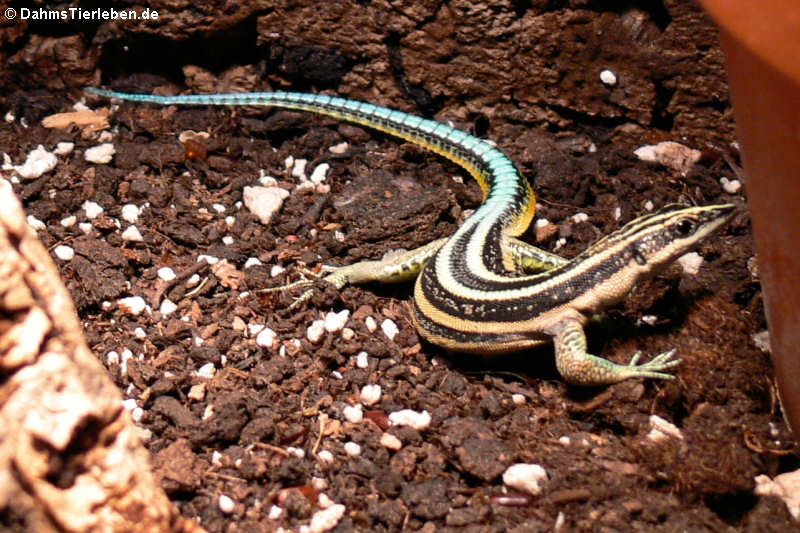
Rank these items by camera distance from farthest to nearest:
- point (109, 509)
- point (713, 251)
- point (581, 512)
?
point (713, 251), point (581, 512), point (109, 509)

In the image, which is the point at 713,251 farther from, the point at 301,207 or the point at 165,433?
the point at 165,433

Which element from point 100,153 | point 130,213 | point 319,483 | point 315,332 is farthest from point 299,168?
point 319,483

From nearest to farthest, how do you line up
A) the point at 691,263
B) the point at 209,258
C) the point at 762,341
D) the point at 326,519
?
1. the point at 326,519
2. the point at 762,341
3. the point at 691,263
4. the point at 209,258

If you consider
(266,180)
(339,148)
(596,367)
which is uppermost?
(596,367)

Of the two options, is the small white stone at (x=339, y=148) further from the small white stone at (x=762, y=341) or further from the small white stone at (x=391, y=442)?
the small white stone at (x=762, y=341)

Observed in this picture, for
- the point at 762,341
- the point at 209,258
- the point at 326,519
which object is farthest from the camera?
the point at 209,258

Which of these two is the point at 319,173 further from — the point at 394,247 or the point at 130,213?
the point at 130,213

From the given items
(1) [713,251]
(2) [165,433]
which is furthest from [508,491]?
(1) [713,251]
